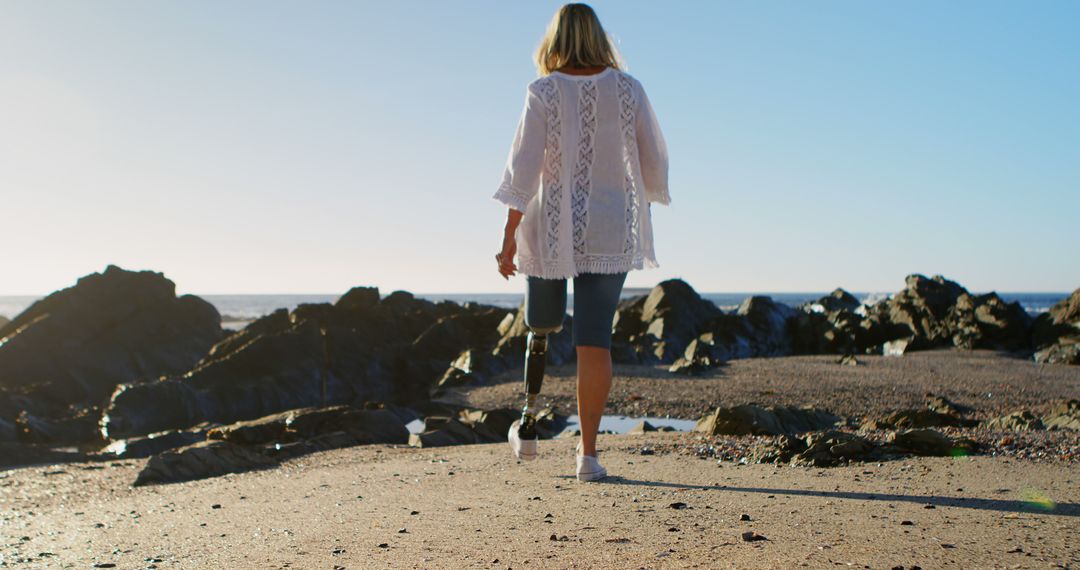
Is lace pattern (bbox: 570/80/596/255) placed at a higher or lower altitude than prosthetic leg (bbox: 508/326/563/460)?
higher

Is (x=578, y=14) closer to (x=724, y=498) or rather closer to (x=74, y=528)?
(x=724, y=498)

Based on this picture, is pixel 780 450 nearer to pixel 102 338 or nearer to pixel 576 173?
pixel 576 173

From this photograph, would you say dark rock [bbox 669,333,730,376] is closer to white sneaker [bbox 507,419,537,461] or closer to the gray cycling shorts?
white sneaker [bbox 507,419,537,461]

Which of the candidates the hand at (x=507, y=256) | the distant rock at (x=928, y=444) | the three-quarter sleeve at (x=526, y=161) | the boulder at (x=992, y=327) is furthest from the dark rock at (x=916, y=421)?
the boulder at (x=992, y=327)

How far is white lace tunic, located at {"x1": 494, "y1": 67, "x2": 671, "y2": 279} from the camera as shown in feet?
14.4

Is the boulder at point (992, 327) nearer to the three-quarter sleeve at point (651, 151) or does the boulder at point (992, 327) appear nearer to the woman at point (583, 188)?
the three-quarter sleeve at point (651, 151)

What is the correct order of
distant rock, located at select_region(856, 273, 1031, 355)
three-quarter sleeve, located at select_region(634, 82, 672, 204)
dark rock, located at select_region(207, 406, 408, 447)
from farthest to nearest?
distant rock, located at select_region(856, 273, 1031, 355)
dark rock, located at select_region(207, 406, 408, 447)
three-quarter sleeve, located at select_region(634, 82, 672, 204)

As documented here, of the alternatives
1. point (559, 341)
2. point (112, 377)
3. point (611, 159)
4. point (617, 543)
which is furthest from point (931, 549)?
point (112, 377)

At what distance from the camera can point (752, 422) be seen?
6.15 m

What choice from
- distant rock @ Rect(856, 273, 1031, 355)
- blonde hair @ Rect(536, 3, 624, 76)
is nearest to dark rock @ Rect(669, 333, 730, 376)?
distant rock @ Rect(856, 273, 1031, 355)

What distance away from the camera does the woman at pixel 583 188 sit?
14.5ft

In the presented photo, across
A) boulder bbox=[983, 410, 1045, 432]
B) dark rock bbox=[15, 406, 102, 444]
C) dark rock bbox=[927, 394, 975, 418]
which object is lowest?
dark rock bbox=[15, 406, 102, 444]

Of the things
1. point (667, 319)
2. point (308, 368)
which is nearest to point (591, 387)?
point (308, 368)

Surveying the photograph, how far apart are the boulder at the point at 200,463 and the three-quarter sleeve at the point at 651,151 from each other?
3.29 m
